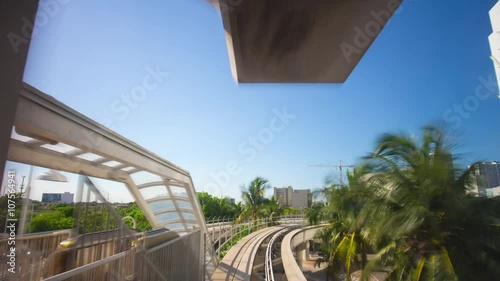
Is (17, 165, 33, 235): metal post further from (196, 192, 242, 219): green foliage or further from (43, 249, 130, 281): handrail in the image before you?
(196, 192, 242, 219): green foliage

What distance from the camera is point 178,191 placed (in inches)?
356

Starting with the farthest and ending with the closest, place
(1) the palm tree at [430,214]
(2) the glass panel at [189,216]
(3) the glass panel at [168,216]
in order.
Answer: (2) the glass panel at [189,216], (3) the glass panel at [168,216], (1) the palm tree at [430,214]

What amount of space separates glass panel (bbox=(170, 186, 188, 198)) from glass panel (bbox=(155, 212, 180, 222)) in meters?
1.08

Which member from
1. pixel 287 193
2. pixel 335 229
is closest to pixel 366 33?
pixel 335 229

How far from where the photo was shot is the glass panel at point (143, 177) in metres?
6.89

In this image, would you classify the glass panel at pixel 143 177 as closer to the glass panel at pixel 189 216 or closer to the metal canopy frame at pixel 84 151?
the metal canopy frame at pixel 84 151

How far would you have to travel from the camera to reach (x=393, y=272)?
30.2ft

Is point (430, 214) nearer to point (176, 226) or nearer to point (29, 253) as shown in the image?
point (176, 226)

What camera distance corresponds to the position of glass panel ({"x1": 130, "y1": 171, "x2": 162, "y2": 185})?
6887 millimetres

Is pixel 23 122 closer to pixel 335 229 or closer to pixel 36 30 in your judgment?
pixel 36 30

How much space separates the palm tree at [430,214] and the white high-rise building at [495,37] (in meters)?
35.7

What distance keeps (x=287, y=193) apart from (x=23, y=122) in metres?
126

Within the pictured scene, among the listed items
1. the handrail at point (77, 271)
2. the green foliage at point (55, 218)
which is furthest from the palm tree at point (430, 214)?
the green foliage at point (55, 218)

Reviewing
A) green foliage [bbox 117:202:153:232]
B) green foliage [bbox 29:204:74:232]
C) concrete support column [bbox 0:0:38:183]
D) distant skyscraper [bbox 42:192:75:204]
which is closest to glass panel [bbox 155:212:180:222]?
green foliage [bbox 117:202:153:232]
